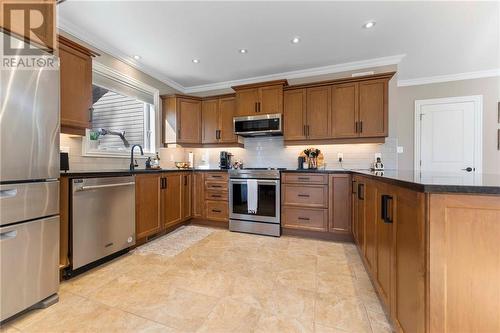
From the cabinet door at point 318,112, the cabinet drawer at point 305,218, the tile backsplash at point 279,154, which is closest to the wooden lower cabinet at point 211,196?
the tile backsplash at point 279,154

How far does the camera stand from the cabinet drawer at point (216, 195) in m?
3.46

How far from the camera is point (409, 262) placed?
991 mm

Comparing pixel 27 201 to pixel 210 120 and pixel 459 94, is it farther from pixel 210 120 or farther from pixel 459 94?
pixel 459 94

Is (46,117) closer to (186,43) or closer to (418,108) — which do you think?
(186,43)

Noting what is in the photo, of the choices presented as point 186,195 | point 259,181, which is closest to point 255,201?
point 259,181

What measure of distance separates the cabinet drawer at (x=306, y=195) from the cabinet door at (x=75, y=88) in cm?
254

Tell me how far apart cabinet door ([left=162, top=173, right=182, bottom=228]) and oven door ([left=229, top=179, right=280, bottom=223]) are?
80 centimetres

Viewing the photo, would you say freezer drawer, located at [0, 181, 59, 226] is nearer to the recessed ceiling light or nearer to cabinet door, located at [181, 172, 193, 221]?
cabinet door, located at [181, 172, 193, 221]

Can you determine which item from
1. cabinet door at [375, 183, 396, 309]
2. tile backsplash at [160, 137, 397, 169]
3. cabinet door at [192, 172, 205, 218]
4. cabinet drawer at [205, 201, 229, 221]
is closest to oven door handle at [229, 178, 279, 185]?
cabinet drawer at [205, 201, 229, 221]

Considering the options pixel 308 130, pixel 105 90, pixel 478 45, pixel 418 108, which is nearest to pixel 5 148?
pixel 105 90

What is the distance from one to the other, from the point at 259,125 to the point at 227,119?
2.23ft

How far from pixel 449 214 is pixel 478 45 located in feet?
11.8

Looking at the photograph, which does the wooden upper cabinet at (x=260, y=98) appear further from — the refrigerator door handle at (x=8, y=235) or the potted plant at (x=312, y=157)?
the refrigerator door handle at (x=8, y=235)

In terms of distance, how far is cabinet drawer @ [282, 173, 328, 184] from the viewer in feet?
9.61
